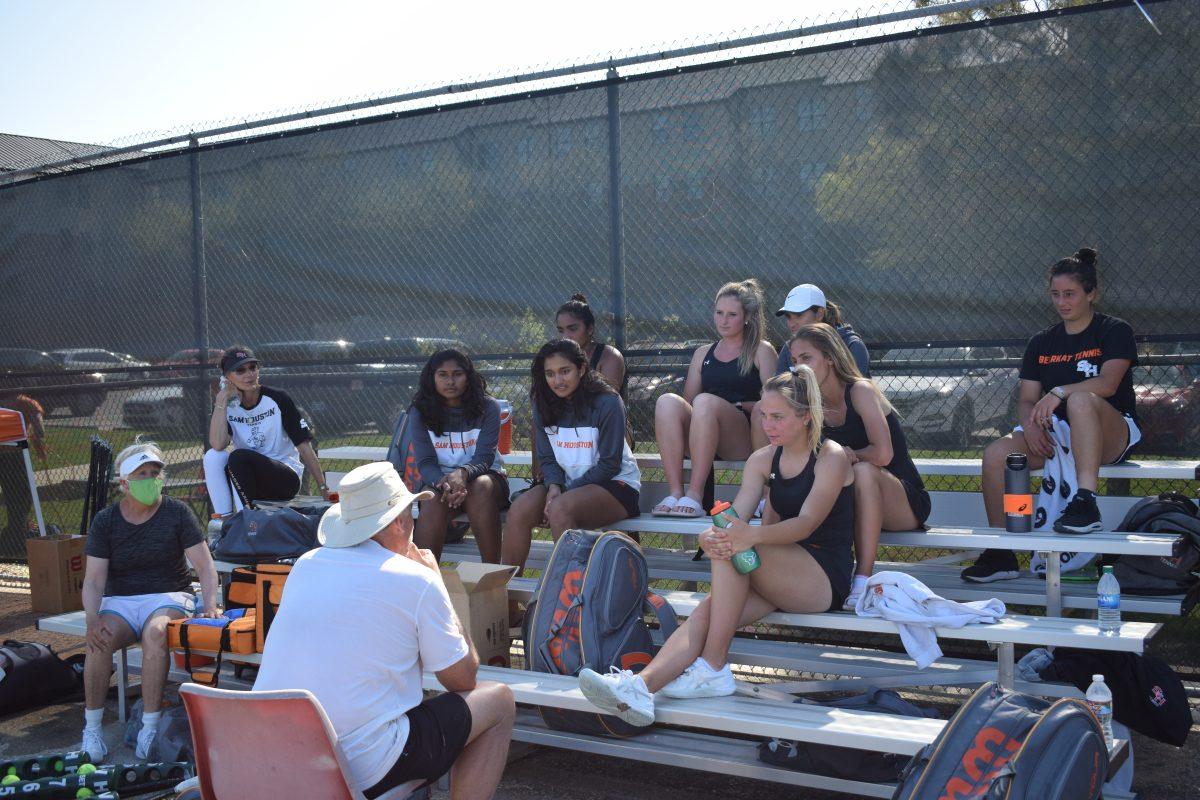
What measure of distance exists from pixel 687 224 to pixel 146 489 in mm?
2747

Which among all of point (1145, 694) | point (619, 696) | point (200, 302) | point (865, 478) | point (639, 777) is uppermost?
point (200, 302)

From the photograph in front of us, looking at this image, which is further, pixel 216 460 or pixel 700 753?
pixel 216 460

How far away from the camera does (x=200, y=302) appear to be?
7.41 metres

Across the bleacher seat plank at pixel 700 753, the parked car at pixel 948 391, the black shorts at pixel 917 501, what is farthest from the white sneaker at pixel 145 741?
the parked car at pixel 948 391

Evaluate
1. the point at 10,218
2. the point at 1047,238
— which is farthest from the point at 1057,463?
the point at 10,218

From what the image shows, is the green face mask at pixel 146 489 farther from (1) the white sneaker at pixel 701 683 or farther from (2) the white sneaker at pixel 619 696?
(1) the white sneaker at pixel 701 683

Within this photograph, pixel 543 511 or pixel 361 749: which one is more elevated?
pixel 543 511

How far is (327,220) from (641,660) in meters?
3.88

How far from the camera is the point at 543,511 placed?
16.8 ft

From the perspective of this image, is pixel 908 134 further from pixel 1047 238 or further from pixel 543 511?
pixel 543 511

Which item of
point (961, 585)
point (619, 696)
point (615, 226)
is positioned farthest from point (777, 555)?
point (615, 226)

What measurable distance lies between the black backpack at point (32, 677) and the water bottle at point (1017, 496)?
4.28 metres

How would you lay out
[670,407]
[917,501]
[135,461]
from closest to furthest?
[917,501]
[135,461]
[670,407]

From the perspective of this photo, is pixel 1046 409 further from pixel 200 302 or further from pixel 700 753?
pixel 200 302
